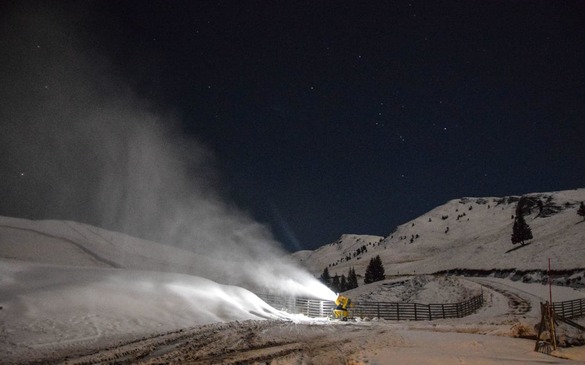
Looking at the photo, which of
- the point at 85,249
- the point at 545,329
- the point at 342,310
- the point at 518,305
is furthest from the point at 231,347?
the point at 85,249

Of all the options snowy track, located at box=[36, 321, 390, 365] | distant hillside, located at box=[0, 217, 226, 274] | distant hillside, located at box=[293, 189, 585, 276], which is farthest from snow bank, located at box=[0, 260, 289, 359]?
distant hillside, located at box=[293, 189, 585, 276]

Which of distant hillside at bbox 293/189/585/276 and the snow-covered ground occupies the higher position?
distant hillside at bbox 293/189/585/276

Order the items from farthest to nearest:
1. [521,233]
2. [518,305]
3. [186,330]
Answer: [521,233] → [518,305] → [186,330]

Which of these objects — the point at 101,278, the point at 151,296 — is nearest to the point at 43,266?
the point at 101,278

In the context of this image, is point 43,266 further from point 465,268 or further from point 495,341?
point 465,268

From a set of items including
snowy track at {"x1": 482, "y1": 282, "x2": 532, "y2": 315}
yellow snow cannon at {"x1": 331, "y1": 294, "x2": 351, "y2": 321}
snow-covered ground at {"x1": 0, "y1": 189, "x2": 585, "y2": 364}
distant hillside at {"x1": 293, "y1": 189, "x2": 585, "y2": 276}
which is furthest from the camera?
distant hillside at {"x1": 293, "y1": 189, "x2": 585, "y2": 276}

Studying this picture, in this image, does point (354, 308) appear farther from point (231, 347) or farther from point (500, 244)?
point (500, 244)

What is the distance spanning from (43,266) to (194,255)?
50.2 m

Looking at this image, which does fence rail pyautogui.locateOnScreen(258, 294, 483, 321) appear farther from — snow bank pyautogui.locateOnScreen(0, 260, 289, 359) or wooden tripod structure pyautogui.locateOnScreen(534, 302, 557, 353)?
wooden tripod structure pyautogui.locateOnScreen(534, 302, 557, 353)

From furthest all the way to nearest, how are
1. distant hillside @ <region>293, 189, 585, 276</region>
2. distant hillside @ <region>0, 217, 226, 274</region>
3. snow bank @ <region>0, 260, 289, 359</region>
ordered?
1. distant hillside @ <region>293, 189, 585, 276</region>
2. distant hillside @ <region>0, 217, 226, 274</region>
3. snow bank @ <region>0, 260, 289, 359</region>

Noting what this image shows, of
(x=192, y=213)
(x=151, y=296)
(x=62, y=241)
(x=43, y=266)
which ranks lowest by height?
(x=151, y=296)

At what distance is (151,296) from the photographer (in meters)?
19.8

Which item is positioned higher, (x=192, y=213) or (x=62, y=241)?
(x=192, y=213)

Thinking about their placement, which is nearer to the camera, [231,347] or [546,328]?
[231,347]
